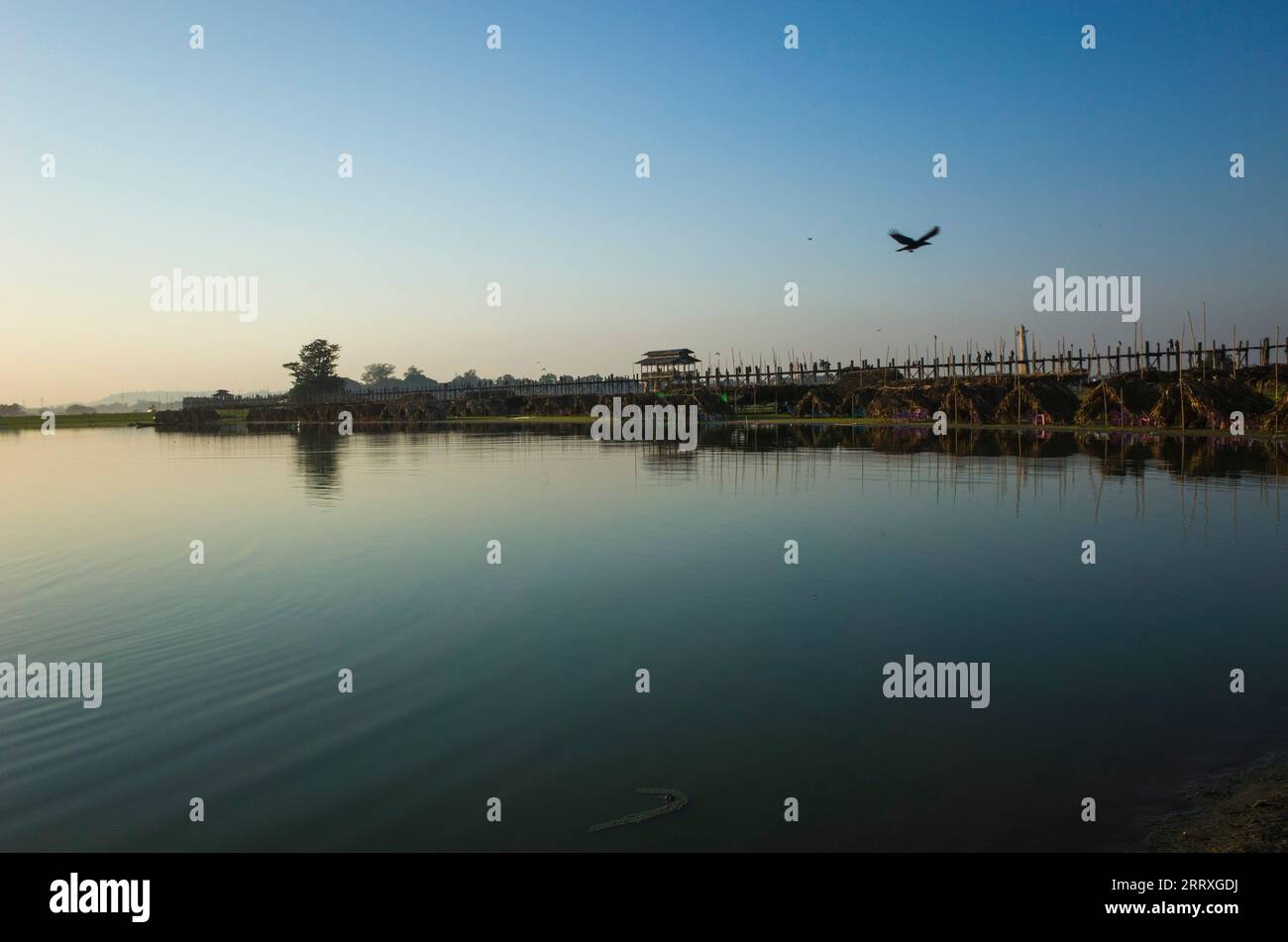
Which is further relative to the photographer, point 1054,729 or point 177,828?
point 1054,729

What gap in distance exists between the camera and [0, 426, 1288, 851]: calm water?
5.97 meters

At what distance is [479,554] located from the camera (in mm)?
15453

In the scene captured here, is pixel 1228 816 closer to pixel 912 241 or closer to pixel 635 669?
pixel 635 669

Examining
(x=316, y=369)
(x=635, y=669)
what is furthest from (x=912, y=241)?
(x=316, y=369)

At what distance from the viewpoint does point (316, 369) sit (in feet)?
562

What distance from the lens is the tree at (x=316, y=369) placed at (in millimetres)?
168875

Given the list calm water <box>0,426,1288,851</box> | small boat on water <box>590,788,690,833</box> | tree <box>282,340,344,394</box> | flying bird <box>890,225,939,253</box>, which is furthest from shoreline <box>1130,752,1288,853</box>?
tree <box>282,340,344,394</box>

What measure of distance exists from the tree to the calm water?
518ft

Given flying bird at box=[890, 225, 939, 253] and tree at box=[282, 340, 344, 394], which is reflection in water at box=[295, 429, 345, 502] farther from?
tree at box=[282, 340, 344, 394]
